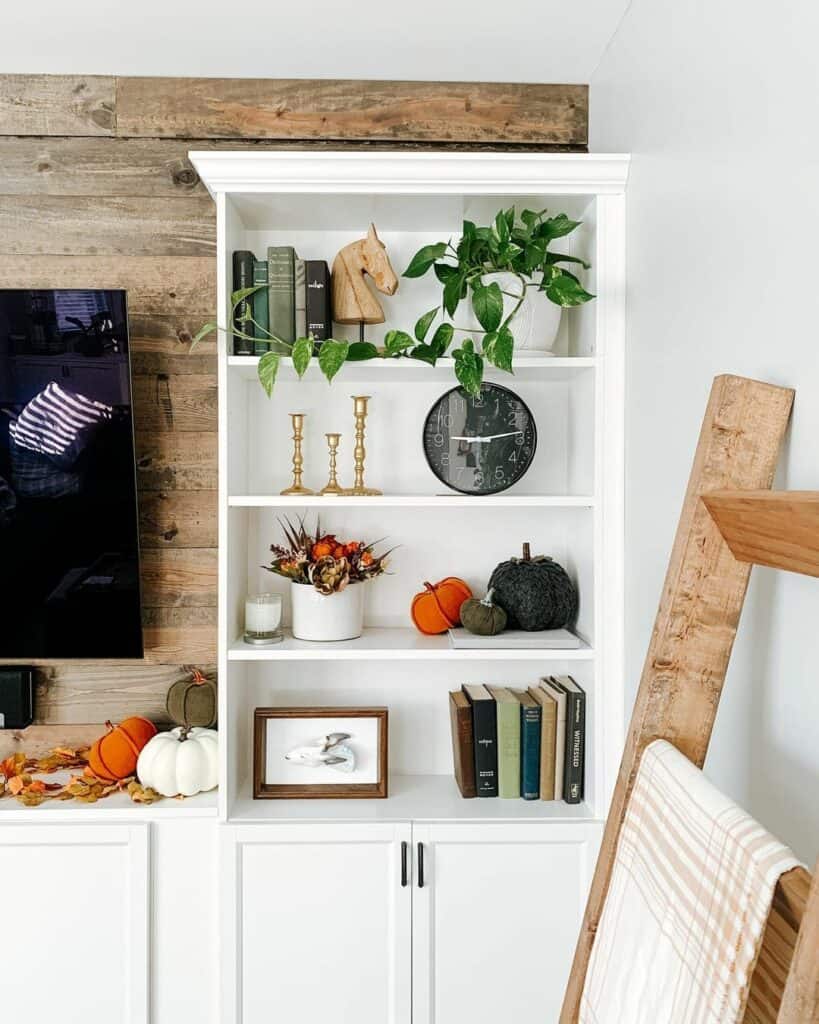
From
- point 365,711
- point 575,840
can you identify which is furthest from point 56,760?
point 575,840

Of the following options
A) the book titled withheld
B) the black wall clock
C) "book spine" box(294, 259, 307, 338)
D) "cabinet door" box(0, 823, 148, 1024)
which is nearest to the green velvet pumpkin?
the book titled withheld

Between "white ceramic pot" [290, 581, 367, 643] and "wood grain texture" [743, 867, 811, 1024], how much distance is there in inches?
51.9

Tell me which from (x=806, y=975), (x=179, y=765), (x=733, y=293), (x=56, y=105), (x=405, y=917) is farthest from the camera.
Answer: (x=56, y=105)

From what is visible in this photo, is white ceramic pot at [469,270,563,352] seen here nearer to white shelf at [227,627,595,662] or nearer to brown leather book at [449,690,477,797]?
white shelf at [227,627,595,662]

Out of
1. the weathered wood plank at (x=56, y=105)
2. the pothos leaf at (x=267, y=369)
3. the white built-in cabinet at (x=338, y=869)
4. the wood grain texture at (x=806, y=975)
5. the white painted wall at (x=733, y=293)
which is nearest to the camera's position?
the wood grain texture at (x=806, y=975)

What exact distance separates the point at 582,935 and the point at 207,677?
1.31m

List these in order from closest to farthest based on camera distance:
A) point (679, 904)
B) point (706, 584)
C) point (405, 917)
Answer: point (679, 904), point (706, 584), point (405, 917)

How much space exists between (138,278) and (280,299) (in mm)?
482

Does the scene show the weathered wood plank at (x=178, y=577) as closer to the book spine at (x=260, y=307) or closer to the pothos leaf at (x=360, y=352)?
the book spine at (x=260, y=307)

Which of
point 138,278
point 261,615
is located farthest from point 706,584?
point 138,278

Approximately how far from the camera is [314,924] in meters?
2.02

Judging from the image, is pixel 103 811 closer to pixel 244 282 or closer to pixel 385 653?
pixel 385 653

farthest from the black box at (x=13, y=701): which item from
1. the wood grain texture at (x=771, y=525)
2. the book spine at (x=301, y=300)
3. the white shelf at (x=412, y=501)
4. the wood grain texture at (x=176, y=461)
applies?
the wood grain texture at (x=771, y=525)

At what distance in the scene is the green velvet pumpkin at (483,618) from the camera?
2.12 meters
